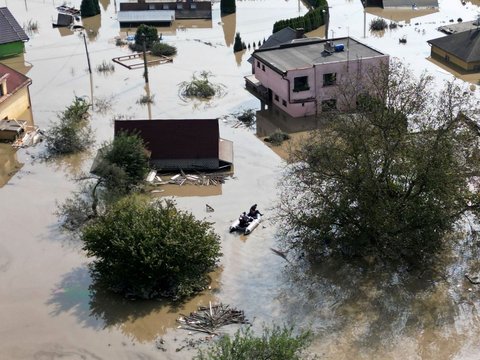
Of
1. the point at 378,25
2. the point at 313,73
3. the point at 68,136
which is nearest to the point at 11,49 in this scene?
the point at 68,136

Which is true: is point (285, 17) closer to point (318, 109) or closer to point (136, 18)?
point (136, 18)

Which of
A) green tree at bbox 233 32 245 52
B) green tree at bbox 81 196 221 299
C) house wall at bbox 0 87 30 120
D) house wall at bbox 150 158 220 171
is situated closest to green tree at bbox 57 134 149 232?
house wall at bbox 150 158 220 171

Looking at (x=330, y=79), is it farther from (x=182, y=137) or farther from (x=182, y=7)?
(x=182, y=7)

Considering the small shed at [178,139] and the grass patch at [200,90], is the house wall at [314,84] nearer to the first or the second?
the grass patch at [200,90]

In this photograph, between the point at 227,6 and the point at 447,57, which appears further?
the point at 227,6

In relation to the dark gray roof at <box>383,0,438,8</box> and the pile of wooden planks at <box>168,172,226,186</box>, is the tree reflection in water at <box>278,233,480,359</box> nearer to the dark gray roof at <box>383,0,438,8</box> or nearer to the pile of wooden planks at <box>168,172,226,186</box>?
the pile of wooden planks at <box>168,172,226,186</box>

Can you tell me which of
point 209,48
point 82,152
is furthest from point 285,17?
point 82,152
